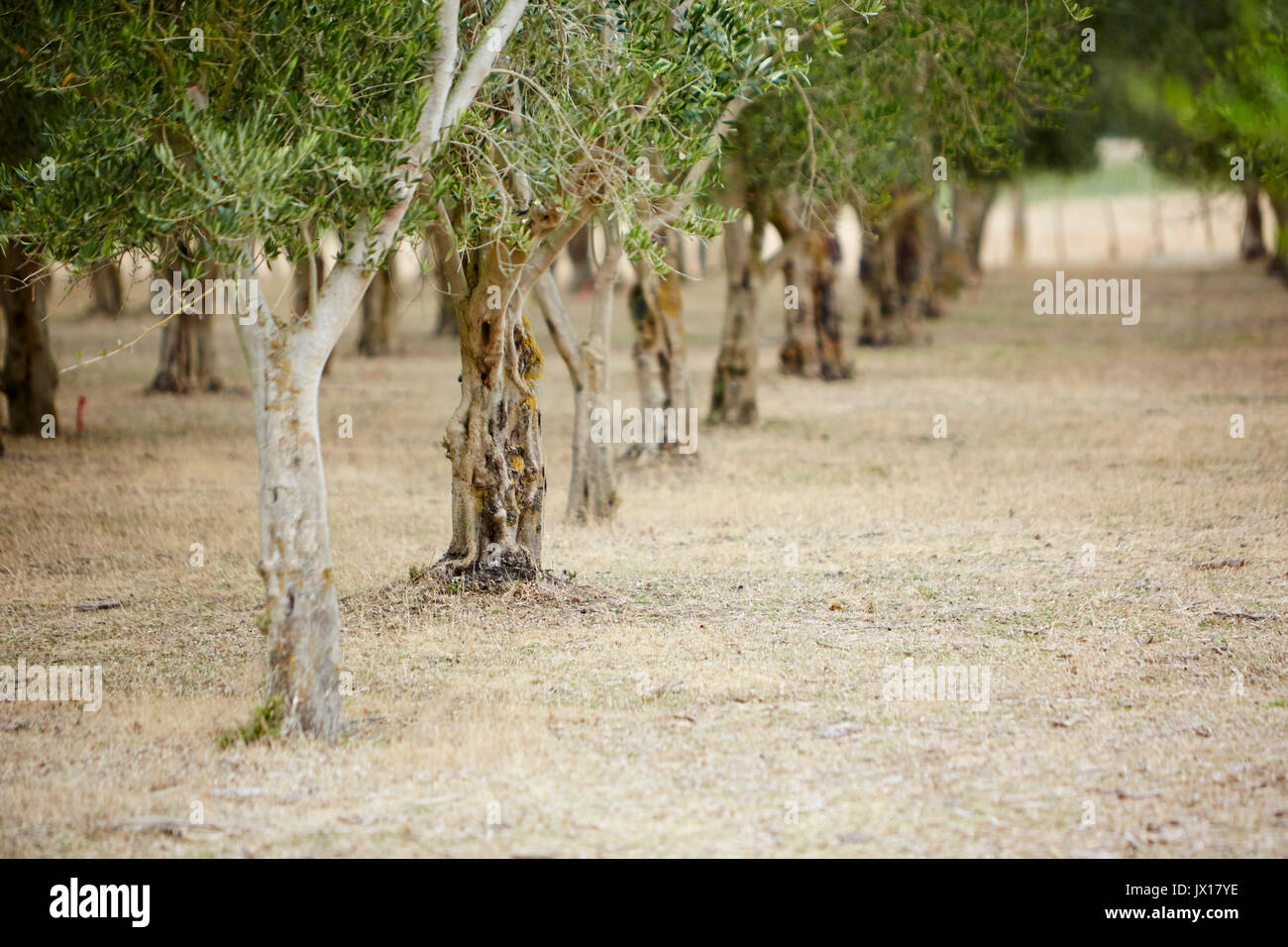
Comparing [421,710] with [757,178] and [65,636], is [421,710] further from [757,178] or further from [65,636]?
[757,178]

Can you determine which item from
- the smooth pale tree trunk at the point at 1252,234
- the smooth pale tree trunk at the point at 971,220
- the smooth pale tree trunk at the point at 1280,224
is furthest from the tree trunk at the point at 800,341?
the smooth pale tree trunk at the point at 1252,234

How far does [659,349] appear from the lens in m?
15.5

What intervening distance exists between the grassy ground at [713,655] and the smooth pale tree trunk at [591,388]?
38 centimetres

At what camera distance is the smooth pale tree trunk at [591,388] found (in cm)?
1205

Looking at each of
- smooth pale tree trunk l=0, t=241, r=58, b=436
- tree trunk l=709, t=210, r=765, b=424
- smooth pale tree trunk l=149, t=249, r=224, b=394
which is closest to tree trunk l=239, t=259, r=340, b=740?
tree trunk l=709, t=210, r=765, b=424

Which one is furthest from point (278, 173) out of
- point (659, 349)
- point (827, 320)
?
point (827, 320)

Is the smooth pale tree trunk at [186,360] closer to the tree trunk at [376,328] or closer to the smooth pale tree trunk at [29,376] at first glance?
the smooth pale tree trunk at [29,376]

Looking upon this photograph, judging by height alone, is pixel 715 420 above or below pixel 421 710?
above

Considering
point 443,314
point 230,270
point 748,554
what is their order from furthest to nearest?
1. point 443,314
2. point 748,554
3. point 230,270

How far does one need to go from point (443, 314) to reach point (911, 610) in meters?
26.1

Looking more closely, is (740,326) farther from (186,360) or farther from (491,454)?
(186,360)
